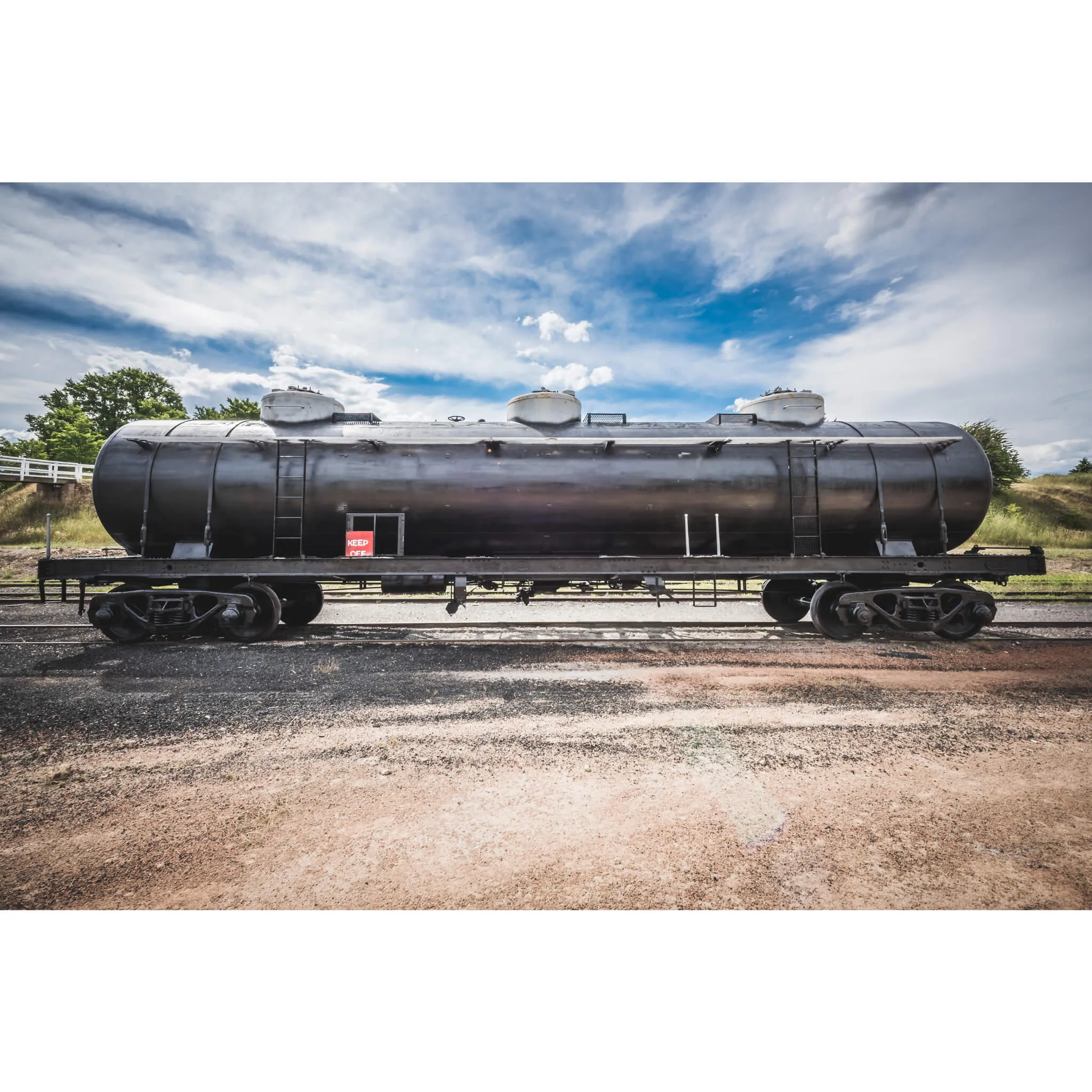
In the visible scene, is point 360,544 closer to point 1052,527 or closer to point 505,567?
point 505,567

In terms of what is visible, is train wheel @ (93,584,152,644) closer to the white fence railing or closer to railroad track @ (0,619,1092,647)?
railroad track @ (0,619,1092,647)

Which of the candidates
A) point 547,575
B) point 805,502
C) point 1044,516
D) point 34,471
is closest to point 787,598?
point 805,502

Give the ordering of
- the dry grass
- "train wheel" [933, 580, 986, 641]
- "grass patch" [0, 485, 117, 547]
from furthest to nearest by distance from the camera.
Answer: "grass patch" [0, 485, 117, 547] → the dry grass → "train wheel" [933, 580, 986, 641]

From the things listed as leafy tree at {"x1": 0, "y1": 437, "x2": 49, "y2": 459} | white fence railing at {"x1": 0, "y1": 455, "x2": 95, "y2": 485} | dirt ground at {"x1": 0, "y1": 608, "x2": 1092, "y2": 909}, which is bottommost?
dirt ground at {"x1": 0, "y1": 608, "x2": 1092, "y2": 909}

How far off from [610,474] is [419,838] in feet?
20.9

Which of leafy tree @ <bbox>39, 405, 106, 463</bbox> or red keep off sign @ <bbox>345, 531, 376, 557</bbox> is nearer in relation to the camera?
red keep off sign @ <bbox>345, 531, 376, 557</bbox>

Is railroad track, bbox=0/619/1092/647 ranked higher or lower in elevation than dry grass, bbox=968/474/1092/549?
lower

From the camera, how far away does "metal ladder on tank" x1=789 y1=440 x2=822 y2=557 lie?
27.5ft

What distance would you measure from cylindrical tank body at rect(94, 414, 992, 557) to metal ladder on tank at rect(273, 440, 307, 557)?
0.07ft

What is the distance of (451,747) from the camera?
442 centimetres

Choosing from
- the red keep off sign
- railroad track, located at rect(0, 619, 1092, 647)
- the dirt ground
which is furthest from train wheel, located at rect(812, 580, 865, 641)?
the red keep off sign

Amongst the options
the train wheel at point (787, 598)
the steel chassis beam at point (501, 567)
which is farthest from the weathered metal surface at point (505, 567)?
the train wheel at point (787, 598)

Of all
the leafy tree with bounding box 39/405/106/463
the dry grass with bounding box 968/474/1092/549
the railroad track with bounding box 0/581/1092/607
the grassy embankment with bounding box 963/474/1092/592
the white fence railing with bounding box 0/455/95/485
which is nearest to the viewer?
the railroad track with bounding box 0/581/1092/607

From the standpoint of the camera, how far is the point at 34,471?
25.2m
